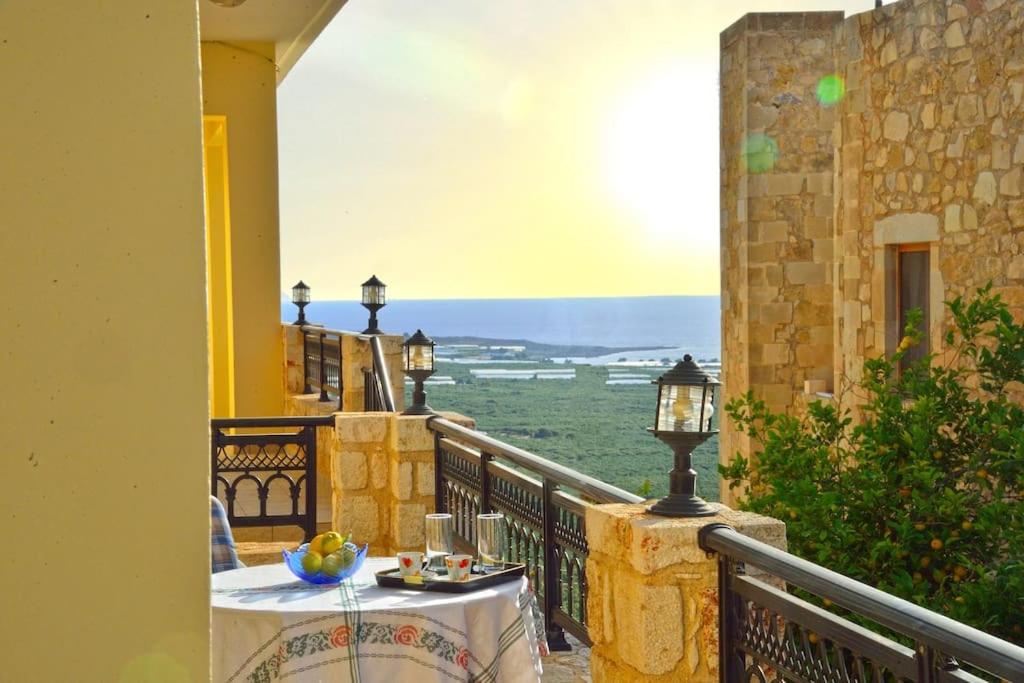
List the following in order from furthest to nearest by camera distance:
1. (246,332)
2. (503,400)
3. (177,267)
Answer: (503,400) → (246,332) → (177,267)

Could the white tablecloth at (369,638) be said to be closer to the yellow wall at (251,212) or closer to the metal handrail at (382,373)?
the metal handrail at (382,373)

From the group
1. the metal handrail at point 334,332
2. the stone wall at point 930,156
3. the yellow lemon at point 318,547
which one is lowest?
the yellow lemon at point 318,547

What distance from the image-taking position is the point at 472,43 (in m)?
38.5

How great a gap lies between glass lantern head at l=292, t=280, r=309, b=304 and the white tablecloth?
14.4m

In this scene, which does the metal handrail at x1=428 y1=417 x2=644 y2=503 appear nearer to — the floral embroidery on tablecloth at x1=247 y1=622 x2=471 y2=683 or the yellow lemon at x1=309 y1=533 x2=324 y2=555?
the floral embroidery on tablecloth at x1=247 y1=622 x2=471 y2=683

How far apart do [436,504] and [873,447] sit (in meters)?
2.82

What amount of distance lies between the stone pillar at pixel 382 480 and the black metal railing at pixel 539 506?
586mm

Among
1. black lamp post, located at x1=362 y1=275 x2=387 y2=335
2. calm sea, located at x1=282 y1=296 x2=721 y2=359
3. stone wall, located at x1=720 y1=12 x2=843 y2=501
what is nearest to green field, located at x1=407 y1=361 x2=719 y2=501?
stone wall, located at x1=720 y1=12 x2=843 y2=501

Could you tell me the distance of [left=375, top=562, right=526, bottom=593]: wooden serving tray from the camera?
14.7ft

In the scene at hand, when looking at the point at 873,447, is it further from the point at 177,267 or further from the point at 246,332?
the point at 246,332

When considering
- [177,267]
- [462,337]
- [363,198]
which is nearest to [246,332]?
[177,267]

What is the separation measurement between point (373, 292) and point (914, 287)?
19.5ft

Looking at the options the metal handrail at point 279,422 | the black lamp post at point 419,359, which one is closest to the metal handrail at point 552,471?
the black lamp post at point 419,359

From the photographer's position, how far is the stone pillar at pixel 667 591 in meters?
4.06
